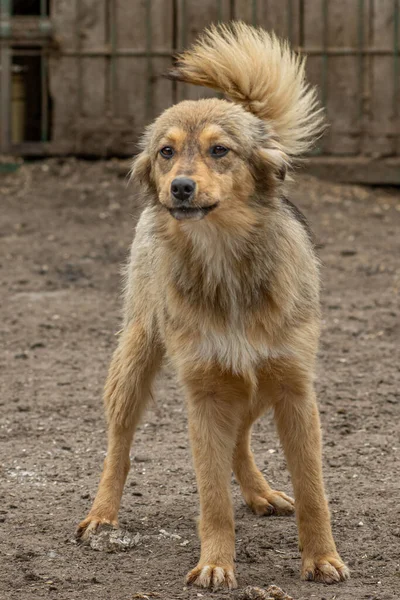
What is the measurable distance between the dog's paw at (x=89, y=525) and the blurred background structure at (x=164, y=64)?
25.9ft

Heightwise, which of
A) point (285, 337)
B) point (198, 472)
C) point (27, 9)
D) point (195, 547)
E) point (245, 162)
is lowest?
point (195, 547)

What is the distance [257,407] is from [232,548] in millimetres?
570

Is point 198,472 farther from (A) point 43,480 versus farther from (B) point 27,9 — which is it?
(B) point 27,9

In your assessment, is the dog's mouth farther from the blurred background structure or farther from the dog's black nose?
the blurred background structure

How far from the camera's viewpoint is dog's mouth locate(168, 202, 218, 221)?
4.08m

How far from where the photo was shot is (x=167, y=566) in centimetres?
443

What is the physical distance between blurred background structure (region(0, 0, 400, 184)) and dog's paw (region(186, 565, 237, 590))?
8463mm

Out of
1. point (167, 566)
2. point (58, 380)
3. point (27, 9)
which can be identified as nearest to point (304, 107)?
point (167, 566)

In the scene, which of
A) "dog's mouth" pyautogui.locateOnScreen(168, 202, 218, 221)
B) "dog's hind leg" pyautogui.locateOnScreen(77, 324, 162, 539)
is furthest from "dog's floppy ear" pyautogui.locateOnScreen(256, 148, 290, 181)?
"dog's hind leg" pyautogui.locateOnScreen(77, 324, 162, 539)

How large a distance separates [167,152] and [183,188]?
0.36m

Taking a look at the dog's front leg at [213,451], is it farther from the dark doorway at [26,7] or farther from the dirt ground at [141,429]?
the dark doorway at [26,7]

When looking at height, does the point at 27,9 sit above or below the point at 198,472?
above

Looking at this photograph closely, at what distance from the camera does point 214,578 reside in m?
4.19

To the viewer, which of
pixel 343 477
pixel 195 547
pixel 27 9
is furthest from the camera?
pixel 27 9
